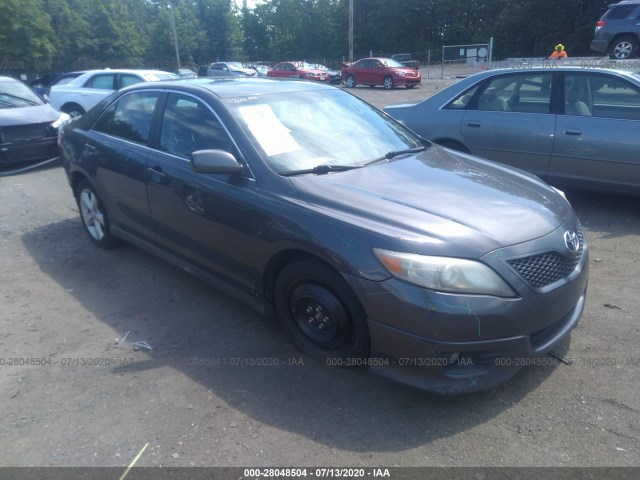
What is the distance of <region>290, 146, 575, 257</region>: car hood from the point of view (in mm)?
2723

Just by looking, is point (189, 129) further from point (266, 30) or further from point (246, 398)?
point (266, 30)

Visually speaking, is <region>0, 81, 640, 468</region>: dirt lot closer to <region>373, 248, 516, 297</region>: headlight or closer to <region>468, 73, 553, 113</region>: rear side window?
<region>373, 248, 516, 297</region>: headlight

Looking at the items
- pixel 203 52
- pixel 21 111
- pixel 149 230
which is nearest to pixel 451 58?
pixel 21 111

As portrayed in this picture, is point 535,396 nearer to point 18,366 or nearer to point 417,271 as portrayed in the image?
point 417,271

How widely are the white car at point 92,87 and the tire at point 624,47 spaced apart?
15.2m

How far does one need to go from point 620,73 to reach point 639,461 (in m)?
4.59

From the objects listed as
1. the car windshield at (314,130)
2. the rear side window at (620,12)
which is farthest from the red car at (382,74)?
the car windshield at (314,130)

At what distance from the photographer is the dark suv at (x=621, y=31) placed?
1702 centimetres

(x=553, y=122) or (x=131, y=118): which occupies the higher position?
(x=131, y=118)

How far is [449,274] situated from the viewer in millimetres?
2592

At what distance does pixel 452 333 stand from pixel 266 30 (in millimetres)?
76527

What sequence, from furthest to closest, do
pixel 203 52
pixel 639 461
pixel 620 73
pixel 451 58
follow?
pixel 203 52 < pixel 451 58 < pixel 620 73 < pixel 639 461

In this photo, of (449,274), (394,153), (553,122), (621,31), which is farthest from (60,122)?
(621,31)

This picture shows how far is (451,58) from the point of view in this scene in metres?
35.3
